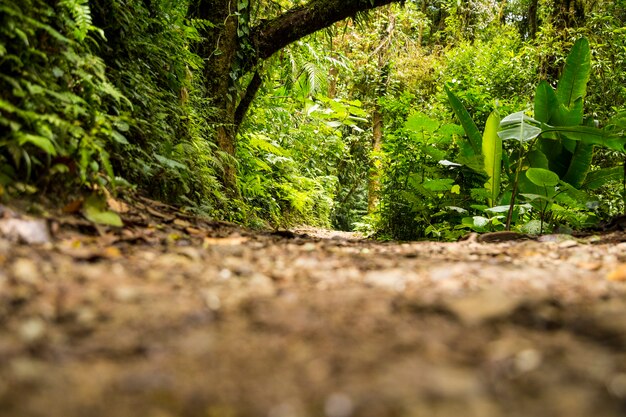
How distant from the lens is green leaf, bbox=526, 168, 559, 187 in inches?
157

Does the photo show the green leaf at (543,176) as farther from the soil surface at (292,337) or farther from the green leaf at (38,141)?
the green leaf at (38,141)

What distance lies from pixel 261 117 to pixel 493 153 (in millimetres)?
3872

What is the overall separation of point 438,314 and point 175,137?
314 cm

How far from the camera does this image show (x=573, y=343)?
1.07 metres

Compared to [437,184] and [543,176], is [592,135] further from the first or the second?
[437,184]

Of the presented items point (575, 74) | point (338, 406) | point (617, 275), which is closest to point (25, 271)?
point (338, 406)

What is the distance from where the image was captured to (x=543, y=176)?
4.04 m

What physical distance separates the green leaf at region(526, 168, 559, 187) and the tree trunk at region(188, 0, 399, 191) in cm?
250

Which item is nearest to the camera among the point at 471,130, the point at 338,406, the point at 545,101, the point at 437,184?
the point at 338,406

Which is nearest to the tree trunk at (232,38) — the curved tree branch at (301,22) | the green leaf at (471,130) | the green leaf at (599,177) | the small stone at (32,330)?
the curved tree branch at (301,22)

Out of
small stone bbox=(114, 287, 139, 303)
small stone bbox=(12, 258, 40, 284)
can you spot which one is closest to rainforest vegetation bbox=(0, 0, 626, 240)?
small stone bbox=(12, 258, 40, 284)

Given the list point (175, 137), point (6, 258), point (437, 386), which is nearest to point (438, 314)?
point (437, 386)

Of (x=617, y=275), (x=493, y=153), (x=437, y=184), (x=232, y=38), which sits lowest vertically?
(x=437, y=184)

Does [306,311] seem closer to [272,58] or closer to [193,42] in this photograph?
[193,42]
